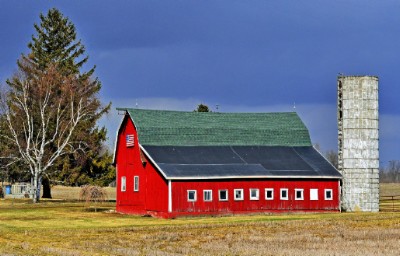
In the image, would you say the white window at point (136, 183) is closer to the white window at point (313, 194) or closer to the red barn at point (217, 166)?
the red barn at point (217, 166)

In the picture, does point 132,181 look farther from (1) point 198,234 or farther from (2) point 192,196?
(1) point 198,234

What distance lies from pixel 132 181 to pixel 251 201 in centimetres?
930

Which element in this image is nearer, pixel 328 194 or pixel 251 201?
pixel 251 201

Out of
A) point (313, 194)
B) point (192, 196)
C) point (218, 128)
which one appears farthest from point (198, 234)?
point (218, 128)

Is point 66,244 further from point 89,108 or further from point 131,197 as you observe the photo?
point 89,108

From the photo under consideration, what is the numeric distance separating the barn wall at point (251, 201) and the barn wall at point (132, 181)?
1.25 meters

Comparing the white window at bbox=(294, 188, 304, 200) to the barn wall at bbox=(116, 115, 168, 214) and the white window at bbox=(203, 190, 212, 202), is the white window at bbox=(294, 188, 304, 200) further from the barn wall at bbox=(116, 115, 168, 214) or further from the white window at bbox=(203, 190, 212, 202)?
the barn wall at bbox=(116, 115, 168, 214)

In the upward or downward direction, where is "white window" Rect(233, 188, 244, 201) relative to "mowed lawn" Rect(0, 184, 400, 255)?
upward

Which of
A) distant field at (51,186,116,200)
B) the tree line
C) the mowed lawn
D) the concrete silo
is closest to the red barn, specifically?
the mowed lawn

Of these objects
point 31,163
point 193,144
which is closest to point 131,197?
point 193,144

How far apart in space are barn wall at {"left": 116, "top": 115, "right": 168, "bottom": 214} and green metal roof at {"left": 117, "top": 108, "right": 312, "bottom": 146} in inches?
53.6

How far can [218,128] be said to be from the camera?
67000 mm

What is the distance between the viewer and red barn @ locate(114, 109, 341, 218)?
59.2 m

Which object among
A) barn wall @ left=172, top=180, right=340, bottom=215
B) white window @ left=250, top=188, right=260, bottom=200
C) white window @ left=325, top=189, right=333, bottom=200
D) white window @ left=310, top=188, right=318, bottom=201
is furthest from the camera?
white window @ left=325, top=189, right=333, bottom=200
